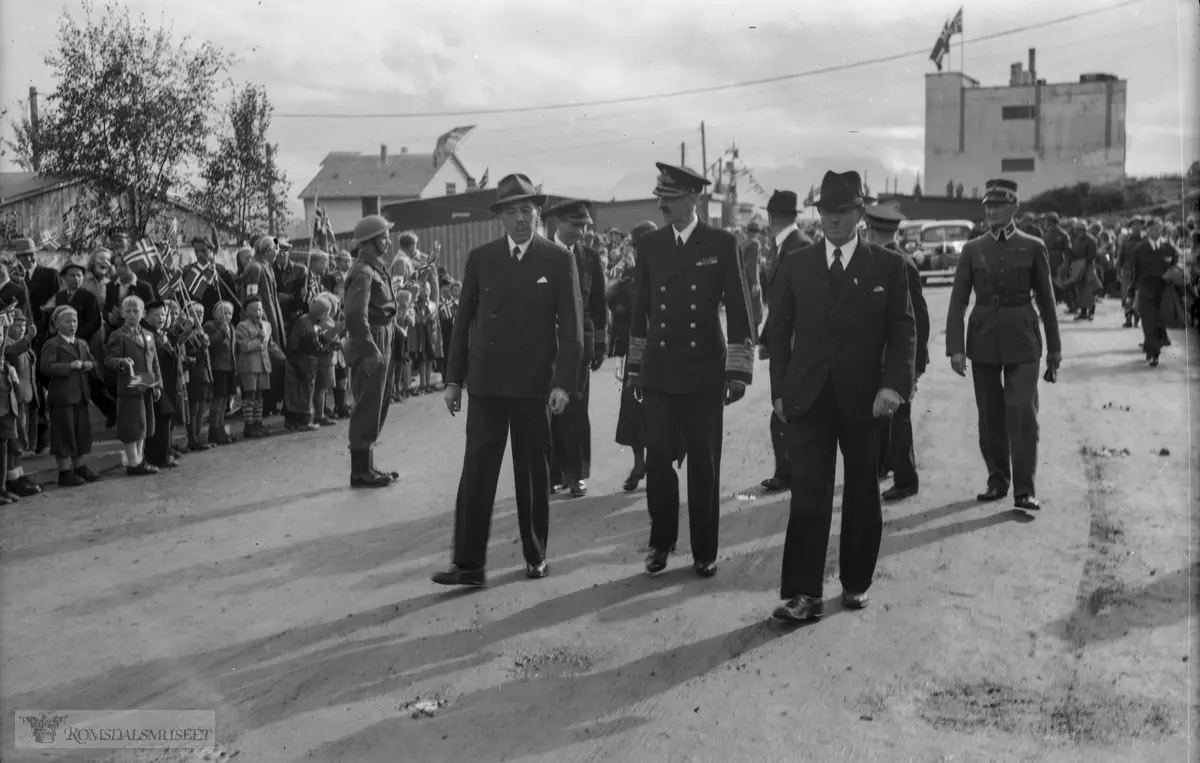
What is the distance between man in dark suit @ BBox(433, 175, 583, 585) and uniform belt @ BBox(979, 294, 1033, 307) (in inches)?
132

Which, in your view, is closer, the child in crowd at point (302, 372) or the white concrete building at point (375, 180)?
the child in crowd at point (302, 372)

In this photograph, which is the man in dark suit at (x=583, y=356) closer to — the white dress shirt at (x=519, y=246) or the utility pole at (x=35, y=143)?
the white dress shirt at (x=519, y=246)

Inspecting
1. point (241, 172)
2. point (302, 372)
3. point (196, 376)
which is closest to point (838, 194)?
point (196, 376)

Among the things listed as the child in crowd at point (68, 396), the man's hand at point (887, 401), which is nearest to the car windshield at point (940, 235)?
the child in crowd at point (68, 396)

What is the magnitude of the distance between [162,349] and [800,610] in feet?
22.9

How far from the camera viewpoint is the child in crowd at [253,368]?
12.5m

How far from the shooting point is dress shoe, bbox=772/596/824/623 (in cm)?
609

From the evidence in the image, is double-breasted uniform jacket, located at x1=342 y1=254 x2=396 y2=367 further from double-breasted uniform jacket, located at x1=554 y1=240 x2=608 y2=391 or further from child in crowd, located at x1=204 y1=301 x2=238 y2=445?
child in crowd, located at x1=204 y1=301 x2=238 y2=445

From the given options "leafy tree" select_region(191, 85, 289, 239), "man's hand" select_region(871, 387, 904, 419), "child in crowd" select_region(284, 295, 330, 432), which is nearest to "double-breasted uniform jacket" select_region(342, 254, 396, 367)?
"child in crowd" select_region(284, 295, 330, 432)

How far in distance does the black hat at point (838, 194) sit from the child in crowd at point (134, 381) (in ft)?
21.1

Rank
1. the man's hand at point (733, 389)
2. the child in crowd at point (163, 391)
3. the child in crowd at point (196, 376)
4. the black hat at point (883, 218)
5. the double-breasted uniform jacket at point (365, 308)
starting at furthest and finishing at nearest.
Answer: the child in crowd at point (196, 376), the child in crowd at point (163, 391), the double-breasted uniform jacket at point (365, 308), the black hat at point (883, 218), the man's hand at point (733, 389)

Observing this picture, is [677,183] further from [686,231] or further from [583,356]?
[583,356]

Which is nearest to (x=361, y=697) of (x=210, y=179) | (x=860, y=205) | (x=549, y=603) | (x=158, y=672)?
(x=158, y=672)

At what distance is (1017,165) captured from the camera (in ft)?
240
